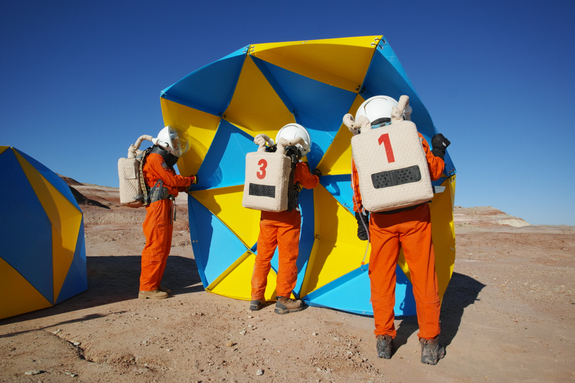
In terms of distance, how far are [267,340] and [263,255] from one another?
135 centimetres

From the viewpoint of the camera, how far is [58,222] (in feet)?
16.5

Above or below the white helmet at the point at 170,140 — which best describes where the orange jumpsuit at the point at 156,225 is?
below

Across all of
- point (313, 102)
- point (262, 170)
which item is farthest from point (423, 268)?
point (313, 102)

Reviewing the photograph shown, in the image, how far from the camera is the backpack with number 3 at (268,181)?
436 centimetres

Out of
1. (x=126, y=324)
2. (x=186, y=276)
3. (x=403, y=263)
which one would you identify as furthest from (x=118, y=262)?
(x=403, y=263)

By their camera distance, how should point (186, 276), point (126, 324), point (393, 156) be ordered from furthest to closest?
point (186, 276) < point (126, 324) < point (393, 156)

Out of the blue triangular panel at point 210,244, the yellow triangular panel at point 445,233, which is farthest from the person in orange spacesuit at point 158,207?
the yellow triangular panel at point 445,233

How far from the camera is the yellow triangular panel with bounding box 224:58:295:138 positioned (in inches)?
196

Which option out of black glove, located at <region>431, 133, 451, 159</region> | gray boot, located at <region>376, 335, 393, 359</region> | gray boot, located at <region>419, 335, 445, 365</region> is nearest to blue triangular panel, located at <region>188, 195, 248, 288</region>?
gray boot, located at <region>376, 335, 393, 359</region>

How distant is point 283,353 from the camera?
10.9 ft

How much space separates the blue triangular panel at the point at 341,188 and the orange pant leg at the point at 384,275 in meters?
1.72

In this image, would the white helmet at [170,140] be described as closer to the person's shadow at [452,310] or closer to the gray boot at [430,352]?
the person's shadow at [452,310]

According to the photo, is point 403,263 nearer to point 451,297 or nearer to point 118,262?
point 451,297

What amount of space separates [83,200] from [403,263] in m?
18.7
